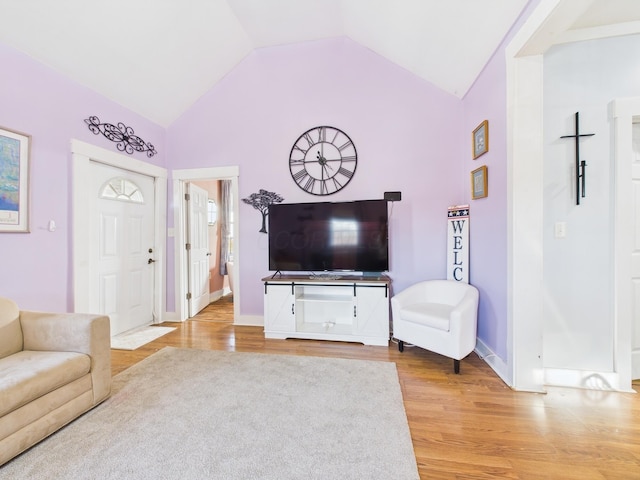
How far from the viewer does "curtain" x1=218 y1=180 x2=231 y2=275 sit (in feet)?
18.2

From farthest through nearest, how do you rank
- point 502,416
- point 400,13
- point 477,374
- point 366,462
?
point 400,13 < point 477,374 < point 502,416 < point 366,462

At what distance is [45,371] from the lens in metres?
1.52

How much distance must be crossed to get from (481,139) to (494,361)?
194 centimetres

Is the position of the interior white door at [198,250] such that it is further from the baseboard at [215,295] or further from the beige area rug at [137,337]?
the beige area rug at [137,337]

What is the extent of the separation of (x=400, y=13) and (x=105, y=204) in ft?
11.7

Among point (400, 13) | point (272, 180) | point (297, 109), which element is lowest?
point (272, 180)

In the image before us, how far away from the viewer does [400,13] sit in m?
2.57

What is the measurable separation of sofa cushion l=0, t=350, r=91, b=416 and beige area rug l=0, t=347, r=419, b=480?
11.6 inches

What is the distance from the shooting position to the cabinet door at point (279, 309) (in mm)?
3127

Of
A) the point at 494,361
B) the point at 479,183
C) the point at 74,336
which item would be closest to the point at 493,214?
the point at 479,183

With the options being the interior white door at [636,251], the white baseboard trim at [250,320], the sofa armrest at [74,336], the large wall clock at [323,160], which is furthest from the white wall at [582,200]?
the sofa armrest at [74,336]

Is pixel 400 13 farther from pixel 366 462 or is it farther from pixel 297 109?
pixel 366 462

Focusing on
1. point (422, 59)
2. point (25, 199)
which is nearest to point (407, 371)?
point (422, 59)

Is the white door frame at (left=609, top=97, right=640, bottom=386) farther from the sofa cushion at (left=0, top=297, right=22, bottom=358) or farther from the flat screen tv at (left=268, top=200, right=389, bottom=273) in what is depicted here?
the sofa cushion at (left=0, top=297, right=22, bottom=358)
